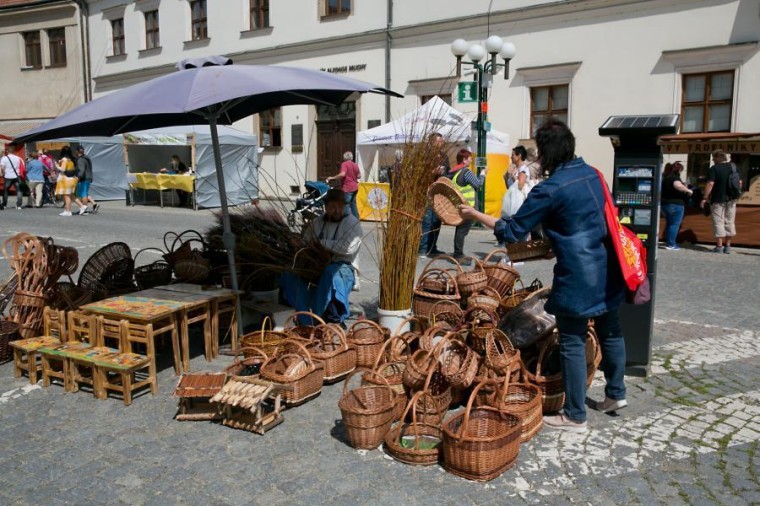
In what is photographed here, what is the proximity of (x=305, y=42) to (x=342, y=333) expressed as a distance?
1771 cm

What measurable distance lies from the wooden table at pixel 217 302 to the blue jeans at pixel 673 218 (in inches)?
324

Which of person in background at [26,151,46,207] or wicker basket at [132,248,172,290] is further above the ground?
person in background at [26,151,46,207]

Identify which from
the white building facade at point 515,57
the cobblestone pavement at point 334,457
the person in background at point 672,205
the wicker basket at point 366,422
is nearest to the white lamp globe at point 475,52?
the white building facade at point 515,57

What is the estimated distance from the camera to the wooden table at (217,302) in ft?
15.6

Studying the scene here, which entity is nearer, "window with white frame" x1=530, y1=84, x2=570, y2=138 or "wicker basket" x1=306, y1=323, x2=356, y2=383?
"wicker basket" x1=306, y1=323, x2=356, y2=383

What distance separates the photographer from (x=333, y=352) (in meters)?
4.31

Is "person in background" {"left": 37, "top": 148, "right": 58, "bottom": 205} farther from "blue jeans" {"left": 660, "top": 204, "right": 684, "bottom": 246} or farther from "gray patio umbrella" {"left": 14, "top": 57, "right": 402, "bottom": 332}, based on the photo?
"blue jeans" {"left": 660, "top": 204, "right": 684, "bottom": 246}

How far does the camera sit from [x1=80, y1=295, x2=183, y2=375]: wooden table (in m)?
4.20

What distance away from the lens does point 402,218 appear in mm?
4812

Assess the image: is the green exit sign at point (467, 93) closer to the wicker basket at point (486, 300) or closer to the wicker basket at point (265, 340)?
the wicker basket at point (486, 300)

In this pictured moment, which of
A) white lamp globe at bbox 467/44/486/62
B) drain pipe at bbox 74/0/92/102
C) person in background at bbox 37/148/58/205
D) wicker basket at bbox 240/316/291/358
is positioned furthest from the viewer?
drain pipe at bbox 74/0/92/102

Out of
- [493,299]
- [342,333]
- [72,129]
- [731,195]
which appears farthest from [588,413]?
[731,195]

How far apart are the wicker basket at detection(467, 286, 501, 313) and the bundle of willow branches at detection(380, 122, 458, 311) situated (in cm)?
52

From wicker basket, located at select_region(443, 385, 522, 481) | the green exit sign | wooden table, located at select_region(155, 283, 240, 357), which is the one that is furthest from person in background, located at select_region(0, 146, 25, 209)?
wicker basket, located at select_region(443, 385, 522, 481)
